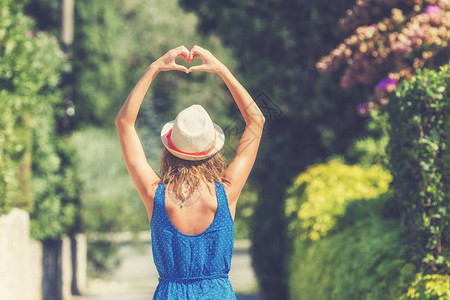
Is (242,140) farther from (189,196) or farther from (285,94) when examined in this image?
(285,94)

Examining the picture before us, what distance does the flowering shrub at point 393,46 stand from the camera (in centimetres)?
748

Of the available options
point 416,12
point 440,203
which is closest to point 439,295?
point 440,203

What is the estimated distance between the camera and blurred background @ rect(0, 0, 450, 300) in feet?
16.0

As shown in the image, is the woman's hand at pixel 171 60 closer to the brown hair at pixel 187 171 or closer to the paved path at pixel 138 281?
the brown hair at pixel 187 171

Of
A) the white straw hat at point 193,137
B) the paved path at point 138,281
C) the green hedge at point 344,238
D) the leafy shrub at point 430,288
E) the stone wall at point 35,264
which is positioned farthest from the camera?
the paved path at point 138,281

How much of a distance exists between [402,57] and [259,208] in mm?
3974

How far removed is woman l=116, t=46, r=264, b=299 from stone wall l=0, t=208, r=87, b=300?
4849mm

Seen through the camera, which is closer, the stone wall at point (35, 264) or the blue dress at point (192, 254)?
the blue dress at point (192, 254)

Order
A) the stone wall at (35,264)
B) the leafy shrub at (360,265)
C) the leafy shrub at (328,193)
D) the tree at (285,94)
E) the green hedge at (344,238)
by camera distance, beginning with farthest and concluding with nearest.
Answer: the tree at (285,94) → the stone wall at (35,264) → the leafy shrub at (328,193) → the green hedge at (344,238) → the leafy shrub at (360,265)

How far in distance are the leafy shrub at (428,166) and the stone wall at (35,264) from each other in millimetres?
4744

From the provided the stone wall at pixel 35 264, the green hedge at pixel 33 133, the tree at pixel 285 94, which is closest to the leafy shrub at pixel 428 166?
the stone wall at pixel 35 264

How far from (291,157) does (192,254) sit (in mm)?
7830

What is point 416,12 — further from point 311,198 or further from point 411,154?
point 411,154

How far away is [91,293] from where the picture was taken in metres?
14.7
